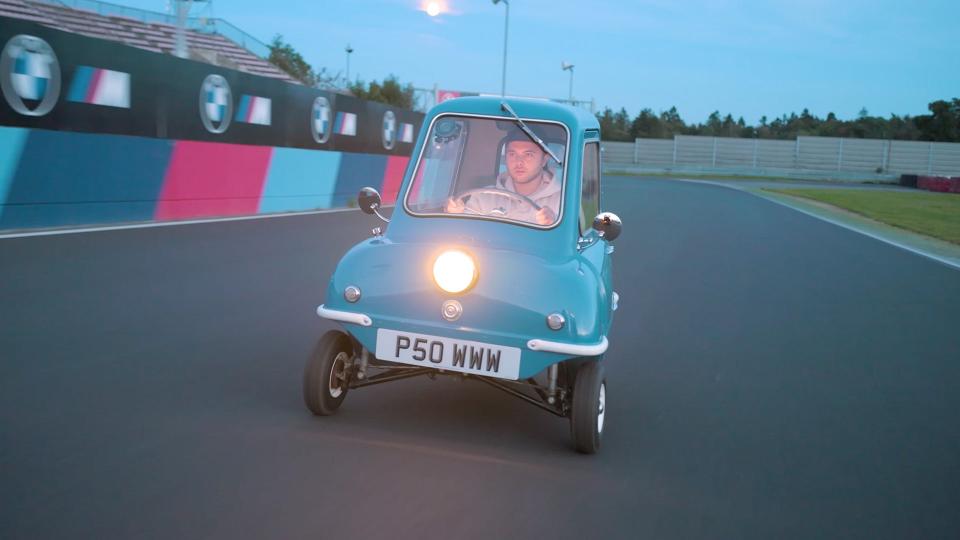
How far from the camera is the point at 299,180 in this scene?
19.4m

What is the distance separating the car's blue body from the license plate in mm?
37

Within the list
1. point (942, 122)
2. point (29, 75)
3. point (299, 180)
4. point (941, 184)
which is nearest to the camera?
point (29, 75)

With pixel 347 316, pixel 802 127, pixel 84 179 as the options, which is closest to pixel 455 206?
pixel 347 316

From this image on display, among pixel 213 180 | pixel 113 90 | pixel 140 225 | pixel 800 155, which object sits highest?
pixel 800 155

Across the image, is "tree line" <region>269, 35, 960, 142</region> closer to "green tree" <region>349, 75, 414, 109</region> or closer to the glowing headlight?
"green tree" <region>349, 75, 414, 109</region>

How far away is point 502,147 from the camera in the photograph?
6168 millimetres

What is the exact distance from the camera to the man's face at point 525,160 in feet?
19.3

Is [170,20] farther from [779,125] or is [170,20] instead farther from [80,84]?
[779,125]

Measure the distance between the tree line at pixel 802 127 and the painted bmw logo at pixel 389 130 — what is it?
73994 mm

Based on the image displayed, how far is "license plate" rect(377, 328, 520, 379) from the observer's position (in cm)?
488

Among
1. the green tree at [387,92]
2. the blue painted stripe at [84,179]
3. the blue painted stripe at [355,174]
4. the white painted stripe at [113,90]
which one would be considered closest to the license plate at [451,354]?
the blue painted stripe at [84,179]

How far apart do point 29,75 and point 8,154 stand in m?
1.08

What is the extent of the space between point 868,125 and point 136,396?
379 feet

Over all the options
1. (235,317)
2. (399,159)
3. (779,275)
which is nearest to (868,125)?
(399,159)
